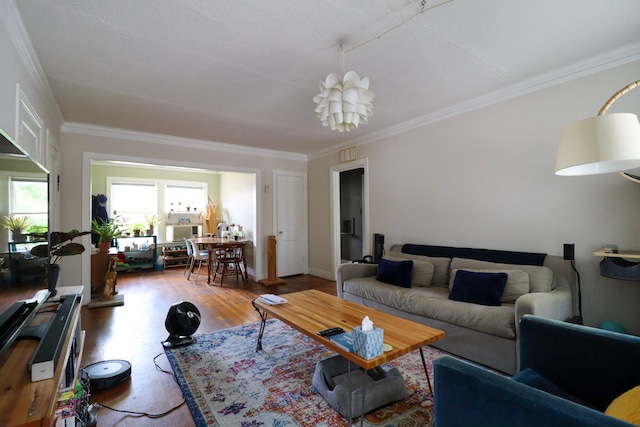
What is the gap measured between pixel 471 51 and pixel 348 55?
0.99 m

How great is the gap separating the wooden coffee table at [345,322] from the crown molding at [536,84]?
259cm

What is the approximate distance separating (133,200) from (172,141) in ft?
12.2

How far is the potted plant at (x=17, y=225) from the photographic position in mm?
1247

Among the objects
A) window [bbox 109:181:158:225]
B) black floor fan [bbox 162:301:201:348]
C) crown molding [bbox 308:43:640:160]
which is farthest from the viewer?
window [bbox 109:181:158:225]

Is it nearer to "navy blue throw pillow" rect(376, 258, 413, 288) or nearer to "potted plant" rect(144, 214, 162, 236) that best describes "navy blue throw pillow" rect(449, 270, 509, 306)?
"navy blue throw pillow" rect(376, 258, 413, 288)

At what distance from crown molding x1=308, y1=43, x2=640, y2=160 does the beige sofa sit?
64.1 inches

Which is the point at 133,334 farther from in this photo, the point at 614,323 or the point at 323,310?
the point at 614,323

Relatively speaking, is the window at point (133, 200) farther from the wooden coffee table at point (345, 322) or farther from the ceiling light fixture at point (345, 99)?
the ceiling light fixture at point (345, 99)

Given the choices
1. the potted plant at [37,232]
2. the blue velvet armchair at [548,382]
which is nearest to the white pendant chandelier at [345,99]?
the blue velvet armchair at [548,382]

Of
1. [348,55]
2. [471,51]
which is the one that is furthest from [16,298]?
[471,51]

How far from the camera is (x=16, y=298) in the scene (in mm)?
1331

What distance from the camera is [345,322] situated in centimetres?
212

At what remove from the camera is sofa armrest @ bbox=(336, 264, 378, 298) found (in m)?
3.75

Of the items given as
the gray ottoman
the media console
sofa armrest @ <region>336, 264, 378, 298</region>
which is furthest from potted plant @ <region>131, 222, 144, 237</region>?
the gray ottoman
